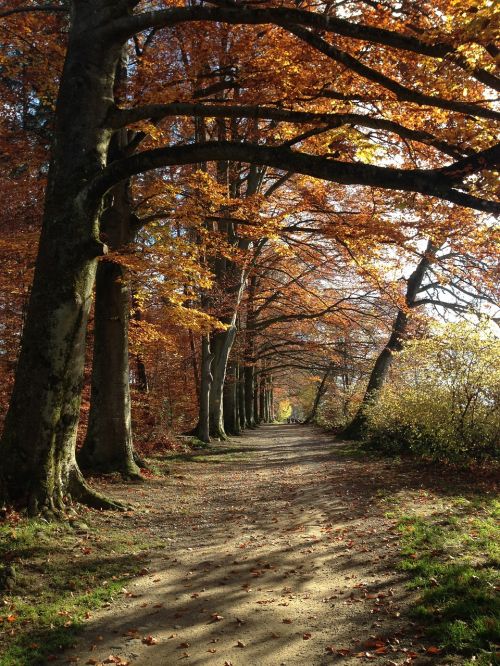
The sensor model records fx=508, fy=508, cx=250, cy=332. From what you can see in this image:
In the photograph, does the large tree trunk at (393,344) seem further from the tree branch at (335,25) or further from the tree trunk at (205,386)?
the tree branch at (335,25)

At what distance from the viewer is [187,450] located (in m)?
16.4

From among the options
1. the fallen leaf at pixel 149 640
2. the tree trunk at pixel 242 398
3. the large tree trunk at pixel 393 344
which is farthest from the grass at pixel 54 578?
the tree trunk at pixel 242 398

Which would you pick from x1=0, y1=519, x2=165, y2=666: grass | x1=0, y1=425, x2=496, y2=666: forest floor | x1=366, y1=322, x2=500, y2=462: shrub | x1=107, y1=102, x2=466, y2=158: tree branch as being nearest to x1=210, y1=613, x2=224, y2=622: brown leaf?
x1=0, y1=425, x2=496, y2=666: forest floor

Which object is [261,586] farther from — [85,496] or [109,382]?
[109,382]

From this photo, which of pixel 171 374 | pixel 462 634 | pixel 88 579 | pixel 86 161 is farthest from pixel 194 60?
pixel 171 374

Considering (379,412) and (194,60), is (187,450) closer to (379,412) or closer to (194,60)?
(379,412)

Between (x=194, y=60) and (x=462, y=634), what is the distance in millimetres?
9701

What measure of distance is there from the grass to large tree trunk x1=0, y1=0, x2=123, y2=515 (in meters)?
0.63

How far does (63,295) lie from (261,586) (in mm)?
4347

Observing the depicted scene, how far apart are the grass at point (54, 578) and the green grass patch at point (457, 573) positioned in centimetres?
298

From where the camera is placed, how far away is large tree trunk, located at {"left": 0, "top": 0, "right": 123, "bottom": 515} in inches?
259

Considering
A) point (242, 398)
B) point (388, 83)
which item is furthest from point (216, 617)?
point (242, 398)

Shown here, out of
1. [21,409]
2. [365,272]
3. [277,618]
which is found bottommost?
[277,618]

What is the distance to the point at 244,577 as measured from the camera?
556 cm
